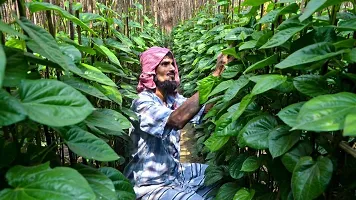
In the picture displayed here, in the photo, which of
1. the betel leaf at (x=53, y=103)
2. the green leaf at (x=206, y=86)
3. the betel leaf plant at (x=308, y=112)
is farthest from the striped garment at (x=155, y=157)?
the betel leaf at (x=53, y=103)

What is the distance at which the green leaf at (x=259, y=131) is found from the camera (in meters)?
0.94

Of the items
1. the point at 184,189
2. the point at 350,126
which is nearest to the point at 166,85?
the point at 184,189

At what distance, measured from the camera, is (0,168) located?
69cm

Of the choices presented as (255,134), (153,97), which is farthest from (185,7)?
(255,134)

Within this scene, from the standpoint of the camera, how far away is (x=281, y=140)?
88 cm

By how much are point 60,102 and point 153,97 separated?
1551mm

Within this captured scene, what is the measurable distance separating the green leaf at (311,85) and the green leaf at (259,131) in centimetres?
15

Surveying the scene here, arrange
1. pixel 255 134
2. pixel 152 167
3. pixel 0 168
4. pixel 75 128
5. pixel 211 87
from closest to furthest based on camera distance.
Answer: pixel 0 168
pixel 75 128
pixel 255 134
pixel 211 87
pixel 152 167

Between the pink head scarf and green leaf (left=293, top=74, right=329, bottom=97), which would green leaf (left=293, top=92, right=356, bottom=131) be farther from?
the pink head scarf

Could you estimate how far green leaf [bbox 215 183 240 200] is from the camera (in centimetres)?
139

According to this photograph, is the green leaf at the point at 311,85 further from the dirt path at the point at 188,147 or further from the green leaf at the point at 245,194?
the dirt path at the point at 188,147

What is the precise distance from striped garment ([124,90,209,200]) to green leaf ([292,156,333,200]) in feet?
3.94

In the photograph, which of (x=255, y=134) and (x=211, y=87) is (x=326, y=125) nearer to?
(x=255, y=134)

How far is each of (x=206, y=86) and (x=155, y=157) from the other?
0.70m
